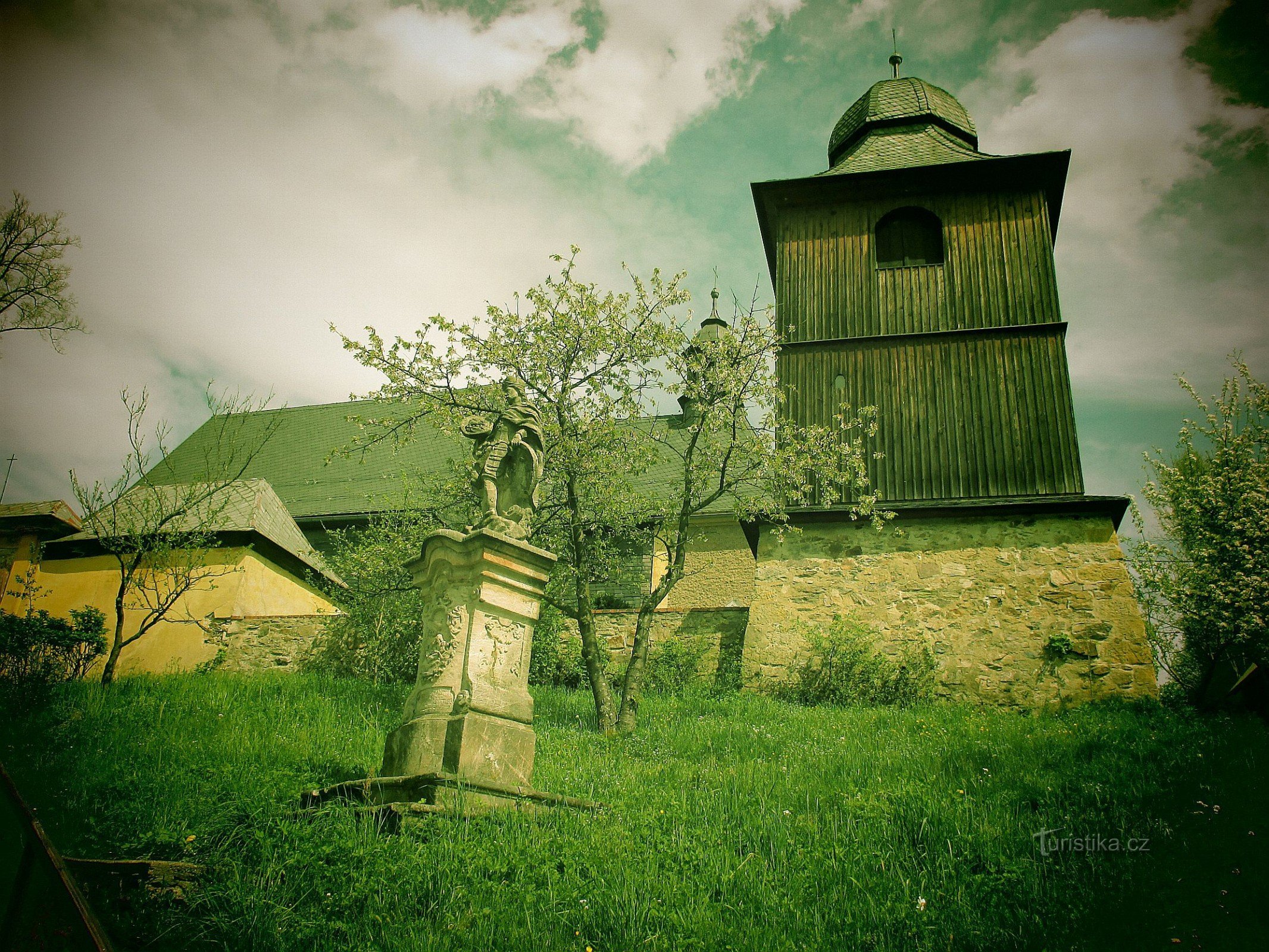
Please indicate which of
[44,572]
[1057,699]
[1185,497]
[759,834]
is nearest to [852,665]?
[1057,699]

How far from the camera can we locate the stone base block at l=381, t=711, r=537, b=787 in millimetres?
4879

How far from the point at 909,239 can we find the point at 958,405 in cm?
375

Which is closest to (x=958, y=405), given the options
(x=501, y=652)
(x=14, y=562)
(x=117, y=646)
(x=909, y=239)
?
(x=909, y=239)

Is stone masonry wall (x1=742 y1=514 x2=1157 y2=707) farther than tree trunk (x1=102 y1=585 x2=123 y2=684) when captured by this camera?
Yes

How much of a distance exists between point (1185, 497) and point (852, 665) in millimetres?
8579

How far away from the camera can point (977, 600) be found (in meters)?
11.8

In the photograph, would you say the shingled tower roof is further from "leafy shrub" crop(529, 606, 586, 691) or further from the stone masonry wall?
"leafy shrub" crop(529, 606, 586, 691)

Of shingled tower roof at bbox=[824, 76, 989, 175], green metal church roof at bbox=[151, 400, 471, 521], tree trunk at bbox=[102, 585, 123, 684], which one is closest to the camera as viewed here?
tree trunk at bbox=[102, 585, 123, 684]

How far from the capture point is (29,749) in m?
6.87

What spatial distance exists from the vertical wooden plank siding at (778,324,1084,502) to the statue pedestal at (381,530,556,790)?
27.3 feet

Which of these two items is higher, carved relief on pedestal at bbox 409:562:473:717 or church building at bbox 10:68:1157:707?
church building at bbox 10:68:1157:707

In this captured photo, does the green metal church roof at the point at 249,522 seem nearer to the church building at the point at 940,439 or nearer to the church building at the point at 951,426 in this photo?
the church building at the point at 940,439

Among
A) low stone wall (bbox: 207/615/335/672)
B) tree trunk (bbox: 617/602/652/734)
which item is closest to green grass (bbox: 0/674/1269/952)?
tree trunk (bbox: 617/602/652/734)

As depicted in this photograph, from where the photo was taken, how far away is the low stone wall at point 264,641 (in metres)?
13.6
